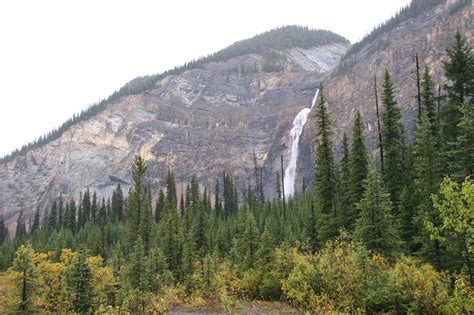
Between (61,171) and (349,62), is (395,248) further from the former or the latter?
(61,171)

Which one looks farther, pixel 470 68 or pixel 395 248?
pixel 470 68

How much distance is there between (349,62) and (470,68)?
129 metres

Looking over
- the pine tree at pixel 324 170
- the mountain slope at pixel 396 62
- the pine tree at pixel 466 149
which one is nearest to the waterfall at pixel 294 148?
the mountain slope at pixel 396 62

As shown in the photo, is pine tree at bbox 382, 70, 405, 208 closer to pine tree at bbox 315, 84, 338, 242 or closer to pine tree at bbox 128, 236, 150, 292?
pine tree at bbox 315, 84, 338, 242

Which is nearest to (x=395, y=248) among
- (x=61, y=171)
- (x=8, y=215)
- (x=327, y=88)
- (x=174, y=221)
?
(x=174, y=221)

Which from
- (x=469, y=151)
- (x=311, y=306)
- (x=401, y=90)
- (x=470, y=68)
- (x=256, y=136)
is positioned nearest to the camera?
(x=311, y=306)

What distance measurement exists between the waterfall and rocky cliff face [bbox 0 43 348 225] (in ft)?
12.2

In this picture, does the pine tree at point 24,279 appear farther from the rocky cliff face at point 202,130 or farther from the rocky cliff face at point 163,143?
the rocky cliff face at point 163,143

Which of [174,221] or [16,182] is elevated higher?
[16,182]

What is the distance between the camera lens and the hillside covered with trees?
49.8 feet

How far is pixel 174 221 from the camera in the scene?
160ft

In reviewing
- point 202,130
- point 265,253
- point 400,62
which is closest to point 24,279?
point 265,253

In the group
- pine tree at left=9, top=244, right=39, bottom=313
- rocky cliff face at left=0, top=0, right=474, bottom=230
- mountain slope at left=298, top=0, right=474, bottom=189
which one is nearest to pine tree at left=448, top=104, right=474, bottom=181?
pine tree at left=9, top=244, right=39, bottom=313

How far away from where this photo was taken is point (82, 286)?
23203 mm
